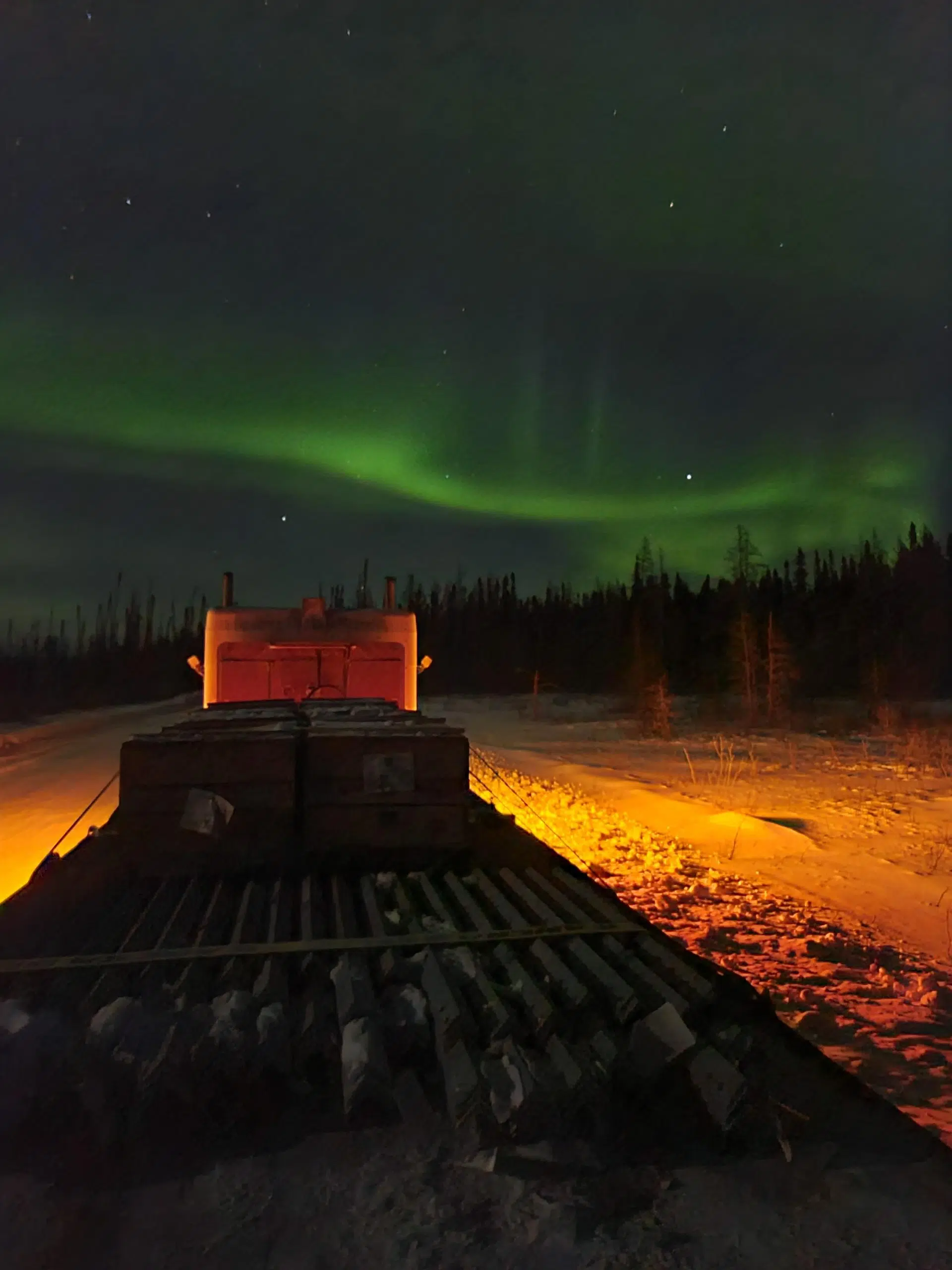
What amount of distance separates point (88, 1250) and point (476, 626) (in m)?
99.6

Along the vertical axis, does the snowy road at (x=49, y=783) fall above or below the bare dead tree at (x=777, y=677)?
below

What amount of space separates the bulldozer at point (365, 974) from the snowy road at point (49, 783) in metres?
2.35

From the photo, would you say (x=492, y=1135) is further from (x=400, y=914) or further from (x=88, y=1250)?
(x=400, y=914)

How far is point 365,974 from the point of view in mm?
2467

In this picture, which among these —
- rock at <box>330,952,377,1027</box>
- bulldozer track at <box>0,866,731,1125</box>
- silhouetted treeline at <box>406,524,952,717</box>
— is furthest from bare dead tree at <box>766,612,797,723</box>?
rock at <box>330,952,377,1027</box>

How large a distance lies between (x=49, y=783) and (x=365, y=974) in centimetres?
1649

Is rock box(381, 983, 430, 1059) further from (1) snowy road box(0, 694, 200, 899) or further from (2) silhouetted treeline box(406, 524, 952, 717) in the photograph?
(2) silhouetted treeline box(406, 524, 952, 717)

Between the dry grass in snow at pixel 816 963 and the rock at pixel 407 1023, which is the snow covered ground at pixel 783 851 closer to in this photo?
the dry grass in snow at pixel 816 963

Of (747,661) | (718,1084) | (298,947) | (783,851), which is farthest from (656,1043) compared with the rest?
(747,661)

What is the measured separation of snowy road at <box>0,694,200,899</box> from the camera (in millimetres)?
10156

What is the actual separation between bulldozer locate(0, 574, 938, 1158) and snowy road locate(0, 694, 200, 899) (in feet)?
7.72

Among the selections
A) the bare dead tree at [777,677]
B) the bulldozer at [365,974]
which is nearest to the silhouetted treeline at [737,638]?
the bare dead tree at [777,677]

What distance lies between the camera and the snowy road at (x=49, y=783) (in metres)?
10.2

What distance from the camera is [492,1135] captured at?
5.81 feet
